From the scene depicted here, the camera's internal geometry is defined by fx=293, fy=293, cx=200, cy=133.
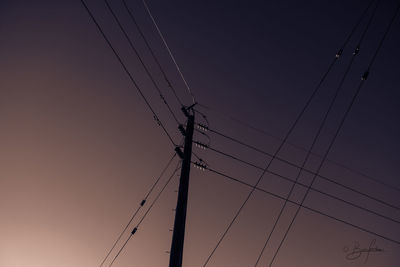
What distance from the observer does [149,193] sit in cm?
1080

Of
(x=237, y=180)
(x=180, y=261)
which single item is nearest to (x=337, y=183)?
(x=237, y=180)

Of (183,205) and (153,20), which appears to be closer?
(183,205)

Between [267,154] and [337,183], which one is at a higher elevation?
[337,183]

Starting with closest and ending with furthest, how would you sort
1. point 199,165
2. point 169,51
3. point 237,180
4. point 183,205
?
point 183,205
point 199,165
point 169,51
point 237,180

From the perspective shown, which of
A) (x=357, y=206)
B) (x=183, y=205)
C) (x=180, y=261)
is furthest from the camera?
(x=357, y=206)

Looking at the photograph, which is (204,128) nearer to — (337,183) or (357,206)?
(337,183)

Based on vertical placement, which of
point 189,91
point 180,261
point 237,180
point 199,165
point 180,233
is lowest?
point 180,261

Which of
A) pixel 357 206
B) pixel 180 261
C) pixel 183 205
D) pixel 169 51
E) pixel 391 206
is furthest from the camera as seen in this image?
pixel 391 206

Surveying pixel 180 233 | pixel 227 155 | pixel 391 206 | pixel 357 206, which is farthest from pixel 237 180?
pixel 391 206

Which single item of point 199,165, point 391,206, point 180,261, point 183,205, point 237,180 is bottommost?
point 180,261

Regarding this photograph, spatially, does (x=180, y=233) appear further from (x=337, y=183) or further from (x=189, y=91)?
(x=337, y=183)

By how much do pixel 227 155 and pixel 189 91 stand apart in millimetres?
2718

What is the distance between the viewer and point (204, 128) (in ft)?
31.6

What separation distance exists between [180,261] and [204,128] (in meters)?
4.39
